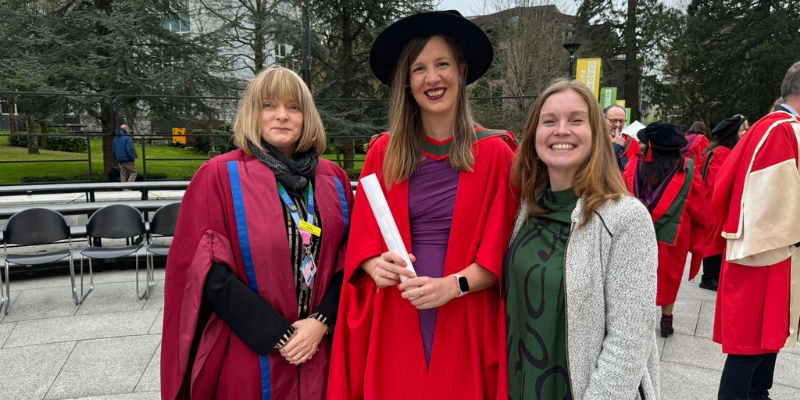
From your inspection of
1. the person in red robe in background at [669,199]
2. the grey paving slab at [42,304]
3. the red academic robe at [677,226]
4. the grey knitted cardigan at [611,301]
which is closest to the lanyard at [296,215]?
the grey knitted cardigan at [611,301]

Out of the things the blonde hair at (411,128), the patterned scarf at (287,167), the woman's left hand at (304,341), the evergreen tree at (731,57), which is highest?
the evergreen tree at (731,57)

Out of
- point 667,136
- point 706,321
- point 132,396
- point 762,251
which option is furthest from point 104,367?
point 706,321

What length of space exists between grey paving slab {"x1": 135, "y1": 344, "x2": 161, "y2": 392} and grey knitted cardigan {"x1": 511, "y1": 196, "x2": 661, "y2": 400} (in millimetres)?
2964

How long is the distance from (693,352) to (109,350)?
470 cm

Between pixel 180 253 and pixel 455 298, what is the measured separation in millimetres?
1029

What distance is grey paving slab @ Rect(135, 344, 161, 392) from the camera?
3.28m

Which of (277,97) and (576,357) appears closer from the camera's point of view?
(576,357)

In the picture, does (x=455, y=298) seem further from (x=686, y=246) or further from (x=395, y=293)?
(x=686, y=246)

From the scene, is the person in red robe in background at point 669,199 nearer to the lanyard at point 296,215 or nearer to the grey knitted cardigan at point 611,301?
the grey knitted cardigan at point 611,301

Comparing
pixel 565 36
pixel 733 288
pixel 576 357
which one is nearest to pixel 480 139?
pixel 576 357

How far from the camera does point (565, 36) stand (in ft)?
79.7

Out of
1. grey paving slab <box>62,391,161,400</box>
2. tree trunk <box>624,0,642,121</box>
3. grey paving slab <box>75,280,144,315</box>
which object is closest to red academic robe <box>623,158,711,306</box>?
grey paving slab <box>62,391,161,400</box>

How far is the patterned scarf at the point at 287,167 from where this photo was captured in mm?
1851

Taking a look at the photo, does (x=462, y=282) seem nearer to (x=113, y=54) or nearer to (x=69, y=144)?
(x=113, y=54)
